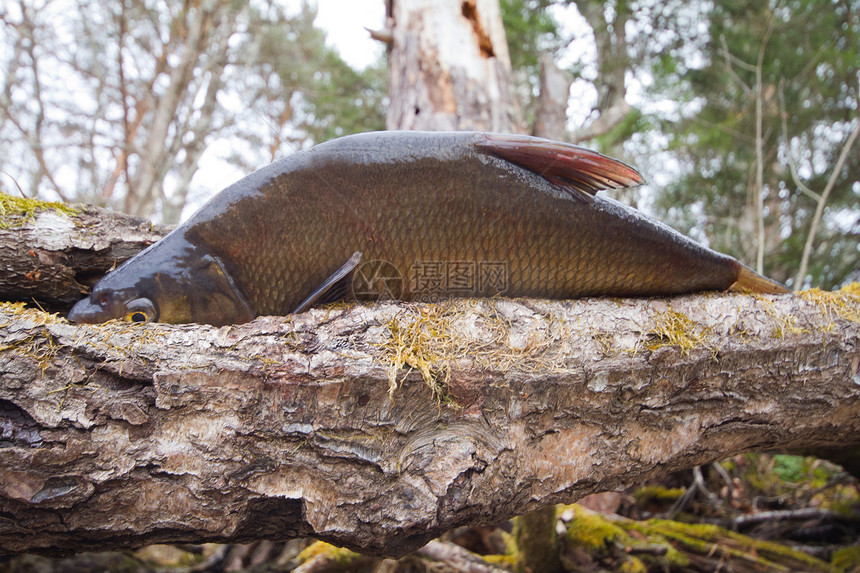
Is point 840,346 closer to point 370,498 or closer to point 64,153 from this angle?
point 370,498

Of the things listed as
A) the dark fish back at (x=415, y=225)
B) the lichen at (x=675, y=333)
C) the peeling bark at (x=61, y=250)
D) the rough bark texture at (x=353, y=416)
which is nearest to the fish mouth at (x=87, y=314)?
the rough bark texture at (x=353, y=416)

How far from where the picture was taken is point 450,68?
4.03 metres

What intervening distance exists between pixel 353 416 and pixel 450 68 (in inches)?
134

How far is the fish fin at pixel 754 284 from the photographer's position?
2121mm

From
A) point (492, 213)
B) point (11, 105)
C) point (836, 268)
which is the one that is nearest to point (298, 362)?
point (492, 213)

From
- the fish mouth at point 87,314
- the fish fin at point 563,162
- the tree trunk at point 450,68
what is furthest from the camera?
the tree trunk at point 450,68

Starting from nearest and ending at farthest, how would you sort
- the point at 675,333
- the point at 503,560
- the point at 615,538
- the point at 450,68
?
the point at 675,333 → the point at 615,538 → the point at 503,560 → the point at 450,68

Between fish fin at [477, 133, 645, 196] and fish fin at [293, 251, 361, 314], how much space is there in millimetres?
Answer: 662

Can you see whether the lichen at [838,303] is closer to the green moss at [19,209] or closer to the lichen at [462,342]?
the lichen at [462,342]

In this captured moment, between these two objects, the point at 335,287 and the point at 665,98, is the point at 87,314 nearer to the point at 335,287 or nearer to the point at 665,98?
the point at 335,287

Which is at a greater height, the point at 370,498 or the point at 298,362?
the point at 298,362

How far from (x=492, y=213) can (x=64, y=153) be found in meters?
12.2

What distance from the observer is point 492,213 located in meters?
1.82

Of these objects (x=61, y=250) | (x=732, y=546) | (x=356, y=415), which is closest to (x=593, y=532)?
(x=732, y=546)
